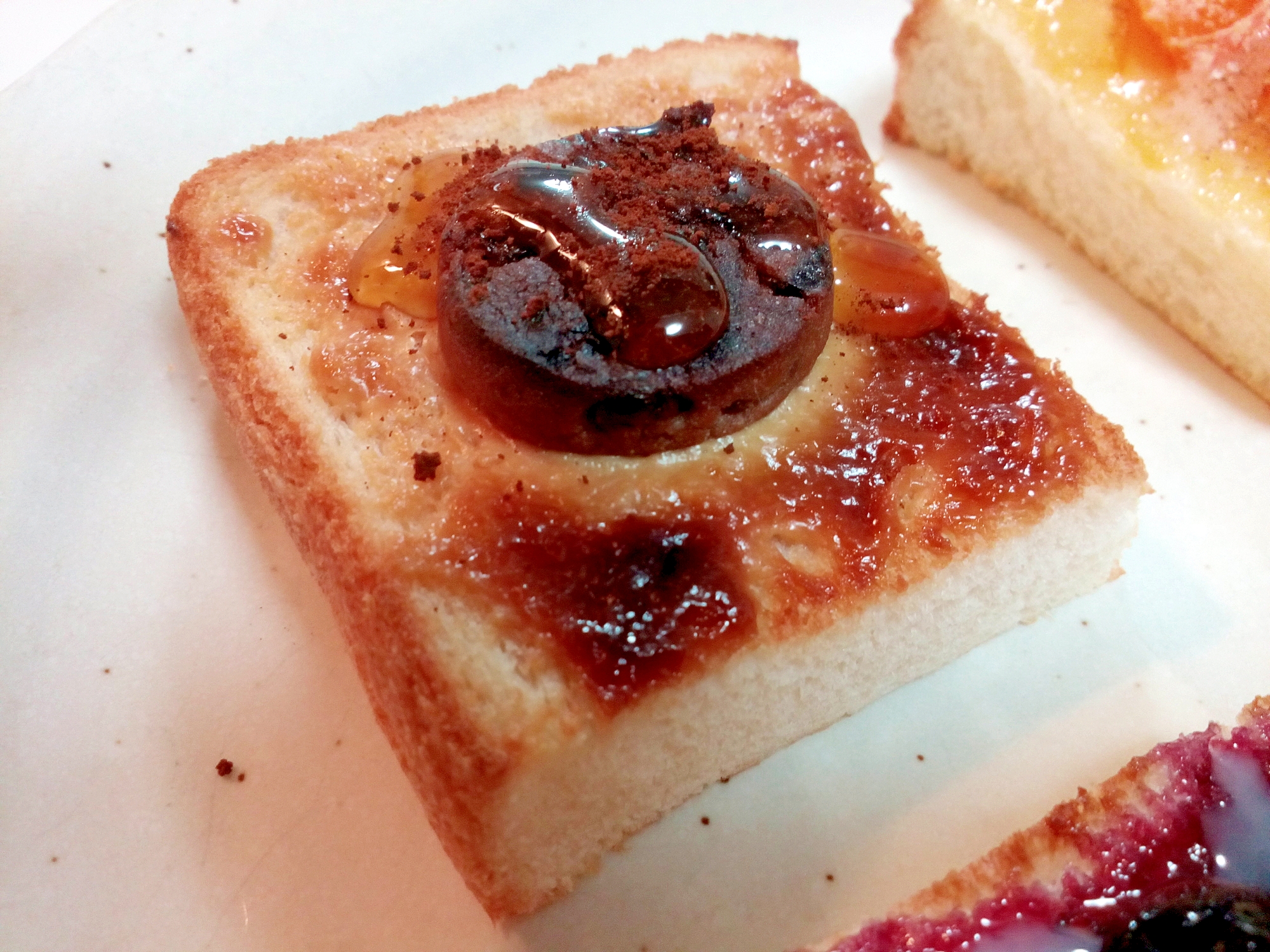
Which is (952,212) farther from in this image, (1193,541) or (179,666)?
(179,666)

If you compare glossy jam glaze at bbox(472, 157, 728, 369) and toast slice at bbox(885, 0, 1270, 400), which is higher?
glossy jam glaze at bbox(472, 157, 728, 369)

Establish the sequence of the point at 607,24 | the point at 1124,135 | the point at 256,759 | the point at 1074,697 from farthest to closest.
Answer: the point at 607,24, the point at 1124,135, the point at 1074,697, the point at 256,759

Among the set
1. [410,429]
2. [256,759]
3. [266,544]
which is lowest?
[256,759]

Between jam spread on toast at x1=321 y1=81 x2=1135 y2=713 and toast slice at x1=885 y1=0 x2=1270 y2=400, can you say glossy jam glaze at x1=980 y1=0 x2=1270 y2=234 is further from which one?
jam spread on toast at x1=321 y1=81 x2=1135 y2=713

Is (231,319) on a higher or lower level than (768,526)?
higher

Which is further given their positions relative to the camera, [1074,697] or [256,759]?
[1074,697]

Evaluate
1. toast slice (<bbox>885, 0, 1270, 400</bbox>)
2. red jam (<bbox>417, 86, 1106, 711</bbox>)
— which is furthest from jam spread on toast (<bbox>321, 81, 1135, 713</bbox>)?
toast slice (<bbox>885, 0, 1270, 400</bbox>)

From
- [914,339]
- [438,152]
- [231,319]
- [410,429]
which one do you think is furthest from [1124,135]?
[231,319]
